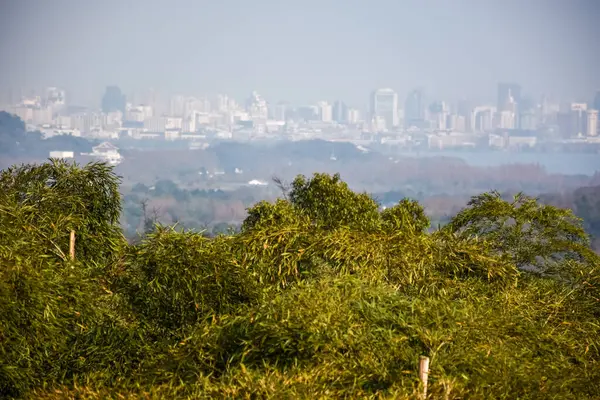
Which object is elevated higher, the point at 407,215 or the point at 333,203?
the point at 333,203

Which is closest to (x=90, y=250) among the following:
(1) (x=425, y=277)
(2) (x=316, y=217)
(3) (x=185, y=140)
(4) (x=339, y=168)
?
(2) (x=316, y=217)

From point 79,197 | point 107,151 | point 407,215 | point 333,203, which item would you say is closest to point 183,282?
point 79,197

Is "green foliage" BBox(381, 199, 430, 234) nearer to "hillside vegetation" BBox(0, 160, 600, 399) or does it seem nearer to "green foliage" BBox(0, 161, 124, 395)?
"hillside vegetation" BBox(0, 160, 600, 399)

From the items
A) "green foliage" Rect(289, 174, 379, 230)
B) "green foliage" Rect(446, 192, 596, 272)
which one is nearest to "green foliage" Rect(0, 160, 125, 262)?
"green foliage" Rect(289, 174, 379, 230)

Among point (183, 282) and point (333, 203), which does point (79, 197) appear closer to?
point (183, 282)

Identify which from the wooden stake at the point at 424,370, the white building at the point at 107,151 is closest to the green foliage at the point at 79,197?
the wooden stake at the point at 424,370

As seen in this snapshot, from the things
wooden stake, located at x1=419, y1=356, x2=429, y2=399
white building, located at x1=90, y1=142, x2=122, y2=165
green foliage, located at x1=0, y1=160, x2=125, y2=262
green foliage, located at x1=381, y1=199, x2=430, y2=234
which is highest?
green foliage, located at x1=0, y1=160, x2=125, y2=262

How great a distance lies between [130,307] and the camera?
22.8ft

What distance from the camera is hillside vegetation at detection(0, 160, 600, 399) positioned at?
539cm

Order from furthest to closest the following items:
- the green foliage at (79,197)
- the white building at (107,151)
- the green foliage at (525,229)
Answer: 1. the white building at (107,151)
2. the green foliage at (525,229)
3. the green foliage at (79,197)

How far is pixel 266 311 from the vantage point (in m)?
5.71

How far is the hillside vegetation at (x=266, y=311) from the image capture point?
539cm

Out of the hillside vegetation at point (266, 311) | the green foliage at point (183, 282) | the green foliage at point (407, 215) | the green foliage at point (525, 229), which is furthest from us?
the green foliage at point (525, 229)

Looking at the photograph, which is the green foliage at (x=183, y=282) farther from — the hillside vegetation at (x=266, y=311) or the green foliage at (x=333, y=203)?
the green foliage at (x=333, y=203)
